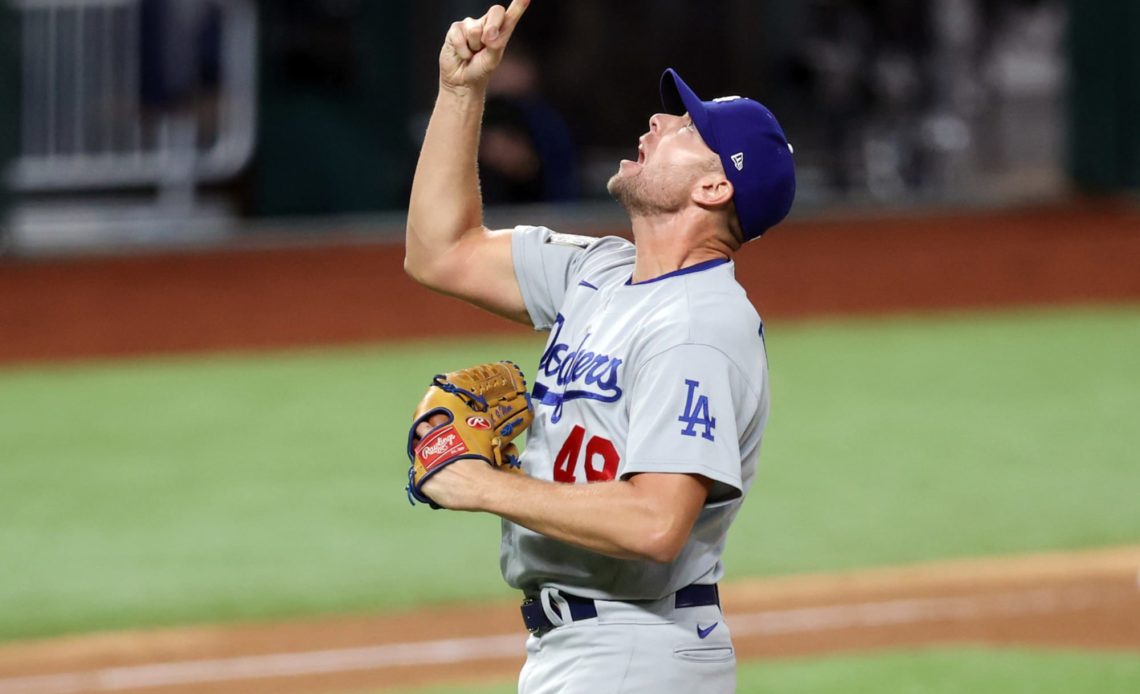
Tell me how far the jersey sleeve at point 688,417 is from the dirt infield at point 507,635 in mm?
2998

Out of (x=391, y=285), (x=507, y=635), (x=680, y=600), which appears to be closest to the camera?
Result: (x=680, y=600)

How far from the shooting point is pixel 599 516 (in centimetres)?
282

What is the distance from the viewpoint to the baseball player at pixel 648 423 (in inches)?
112

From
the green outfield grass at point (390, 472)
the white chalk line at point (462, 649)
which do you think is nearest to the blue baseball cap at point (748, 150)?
the white chalk line at point (462, 649)

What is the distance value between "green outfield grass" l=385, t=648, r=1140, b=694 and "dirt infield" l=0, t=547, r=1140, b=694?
0.55ft

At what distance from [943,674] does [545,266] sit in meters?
2.68

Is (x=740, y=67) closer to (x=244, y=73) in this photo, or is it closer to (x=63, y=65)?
(x=244, y=73)

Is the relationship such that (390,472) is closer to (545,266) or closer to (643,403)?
(545,266)

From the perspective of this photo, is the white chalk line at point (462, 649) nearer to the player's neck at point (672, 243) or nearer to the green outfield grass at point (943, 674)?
the green outfield grass at point (943, 674)

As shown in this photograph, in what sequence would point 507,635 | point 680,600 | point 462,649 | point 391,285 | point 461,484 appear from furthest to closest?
point 391,285 < point 507,635 < point 462,649 < point 680,600 < point 461,484

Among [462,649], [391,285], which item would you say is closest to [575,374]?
[462,649]

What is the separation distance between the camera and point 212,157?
47.4ft

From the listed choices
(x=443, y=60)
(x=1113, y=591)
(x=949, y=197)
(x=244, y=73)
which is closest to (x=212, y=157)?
(x=244, y=73)

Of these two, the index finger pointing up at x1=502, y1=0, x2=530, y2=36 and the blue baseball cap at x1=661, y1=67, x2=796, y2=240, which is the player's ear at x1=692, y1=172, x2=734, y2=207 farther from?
the index finger pointing up at x1=502, y1=0, x2=530, y2=36
